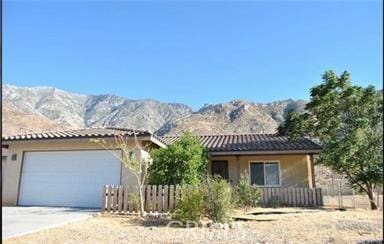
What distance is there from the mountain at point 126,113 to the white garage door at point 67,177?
3258cm

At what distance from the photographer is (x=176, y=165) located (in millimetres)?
14883

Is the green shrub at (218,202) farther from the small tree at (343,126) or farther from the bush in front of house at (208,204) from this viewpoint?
the small tree at (343,126)

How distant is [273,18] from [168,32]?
4.11 meters

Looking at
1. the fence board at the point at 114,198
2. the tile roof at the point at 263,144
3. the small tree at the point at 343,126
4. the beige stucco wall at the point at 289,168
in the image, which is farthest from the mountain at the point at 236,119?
the fence board at the point at 114,198

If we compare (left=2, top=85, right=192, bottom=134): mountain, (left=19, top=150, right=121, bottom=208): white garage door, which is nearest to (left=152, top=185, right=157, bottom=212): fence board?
(left=19, top=150, right=121, bottom=208): white garage door

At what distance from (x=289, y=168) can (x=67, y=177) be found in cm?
1101

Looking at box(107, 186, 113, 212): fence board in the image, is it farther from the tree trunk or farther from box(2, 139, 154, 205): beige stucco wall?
the tree trunk

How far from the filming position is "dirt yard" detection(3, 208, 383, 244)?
775 cm

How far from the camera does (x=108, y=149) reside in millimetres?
15453

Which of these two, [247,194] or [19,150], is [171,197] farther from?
[19,150]

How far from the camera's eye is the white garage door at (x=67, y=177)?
15266 millimetres

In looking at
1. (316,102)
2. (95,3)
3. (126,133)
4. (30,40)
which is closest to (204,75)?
(316,102)

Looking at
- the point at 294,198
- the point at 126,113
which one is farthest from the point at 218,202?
the point at 126,113

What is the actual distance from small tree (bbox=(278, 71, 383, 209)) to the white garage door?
9.74 m
